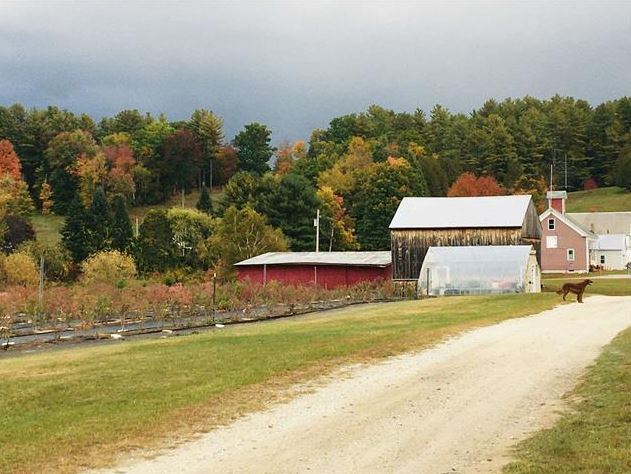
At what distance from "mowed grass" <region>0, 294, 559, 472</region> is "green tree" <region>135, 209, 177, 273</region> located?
145 ft

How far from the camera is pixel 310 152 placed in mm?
128375

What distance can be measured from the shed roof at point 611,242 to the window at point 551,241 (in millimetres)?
10322

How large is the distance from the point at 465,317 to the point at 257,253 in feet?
120

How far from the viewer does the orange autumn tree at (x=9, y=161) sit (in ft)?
350

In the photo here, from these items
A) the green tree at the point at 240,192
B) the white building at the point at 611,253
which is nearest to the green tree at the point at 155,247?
the green tree at the point at 240,192

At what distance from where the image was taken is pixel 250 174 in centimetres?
9350

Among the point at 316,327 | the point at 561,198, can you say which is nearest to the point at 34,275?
the point at 316,327

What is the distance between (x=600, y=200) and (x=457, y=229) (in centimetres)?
7707

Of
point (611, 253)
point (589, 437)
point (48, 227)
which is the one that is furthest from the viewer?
point (48, 227)

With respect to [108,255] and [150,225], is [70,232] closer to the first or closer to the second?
[150,225]

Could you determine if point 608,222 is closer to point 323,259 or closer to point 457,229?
point 457,229

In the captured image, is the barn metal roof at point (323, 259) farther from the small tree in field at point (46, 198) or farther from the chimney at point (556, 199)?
the small tree in field at point (46, 198)

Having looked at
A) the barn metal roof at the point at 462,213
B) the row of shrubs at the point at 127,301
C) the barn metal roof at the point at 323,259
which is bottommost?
the row of shrubs at the point at 127,301

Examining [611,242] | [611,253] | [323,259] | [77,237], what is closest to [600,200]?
[611,242]
